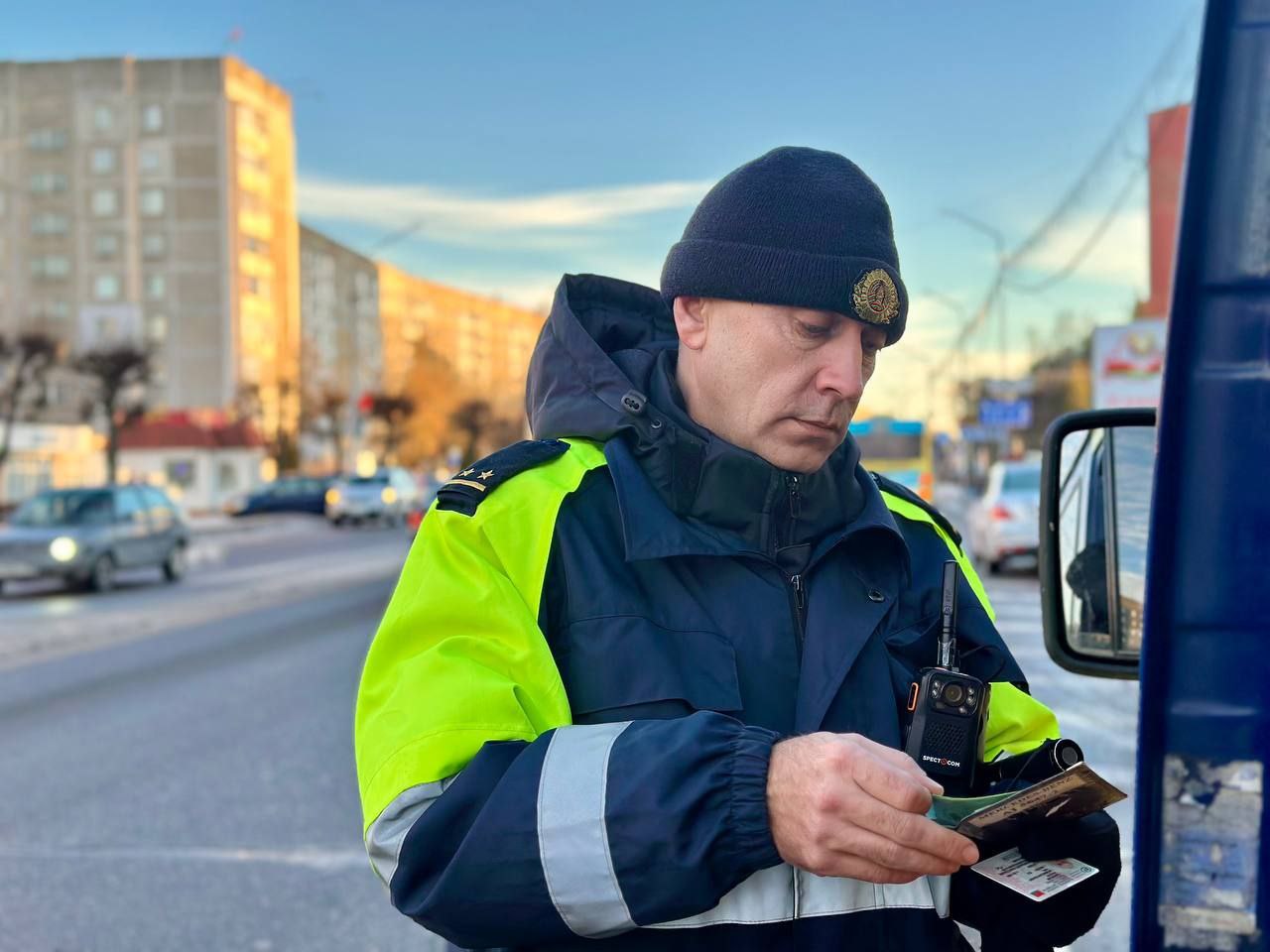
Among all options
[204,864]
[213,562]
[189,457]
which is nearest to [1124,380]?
[213,562]

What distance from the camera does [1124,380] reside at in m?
25.8

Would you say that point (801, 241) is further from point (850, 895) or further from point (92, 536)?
point (92, 536)

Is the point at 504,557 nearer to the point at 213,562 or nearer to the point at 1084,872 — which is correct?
the point at 1084,872

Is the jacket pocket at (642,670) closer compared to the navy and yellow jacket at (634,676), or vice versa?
the navy and yellow jacket at (634,676)

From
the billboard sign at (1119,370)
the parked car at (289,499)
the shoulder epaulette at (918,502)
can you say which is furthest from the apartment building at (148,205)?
the shoulder epaulette at (918,502)

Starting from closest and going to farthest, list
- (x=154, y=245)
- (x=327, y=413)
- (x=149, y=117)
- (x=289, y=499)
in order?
(x=289, y=499) < (x=327, y=413) < (x=149, y=117) < (x=154, y=245)

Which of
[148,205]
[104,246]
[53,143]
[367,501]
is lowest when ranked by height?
[367,501]

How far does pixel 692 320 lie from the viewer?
1990mm

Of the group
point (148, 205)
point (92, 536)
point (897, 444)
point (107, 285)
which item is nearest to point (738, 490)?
point (92, 536)

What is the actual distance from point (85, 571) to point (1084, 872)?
19.1 metres

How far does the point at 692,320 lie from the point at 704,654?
500 mm

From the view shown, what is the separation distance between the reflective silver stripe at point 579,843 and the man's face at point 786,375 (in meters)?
0.54

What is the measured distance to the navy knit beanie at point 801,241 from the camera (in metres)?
1.81

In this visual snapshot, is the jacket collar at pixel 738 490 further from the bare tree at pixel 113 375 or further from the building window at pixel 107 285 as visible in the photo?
the building window at pixel 107 285
